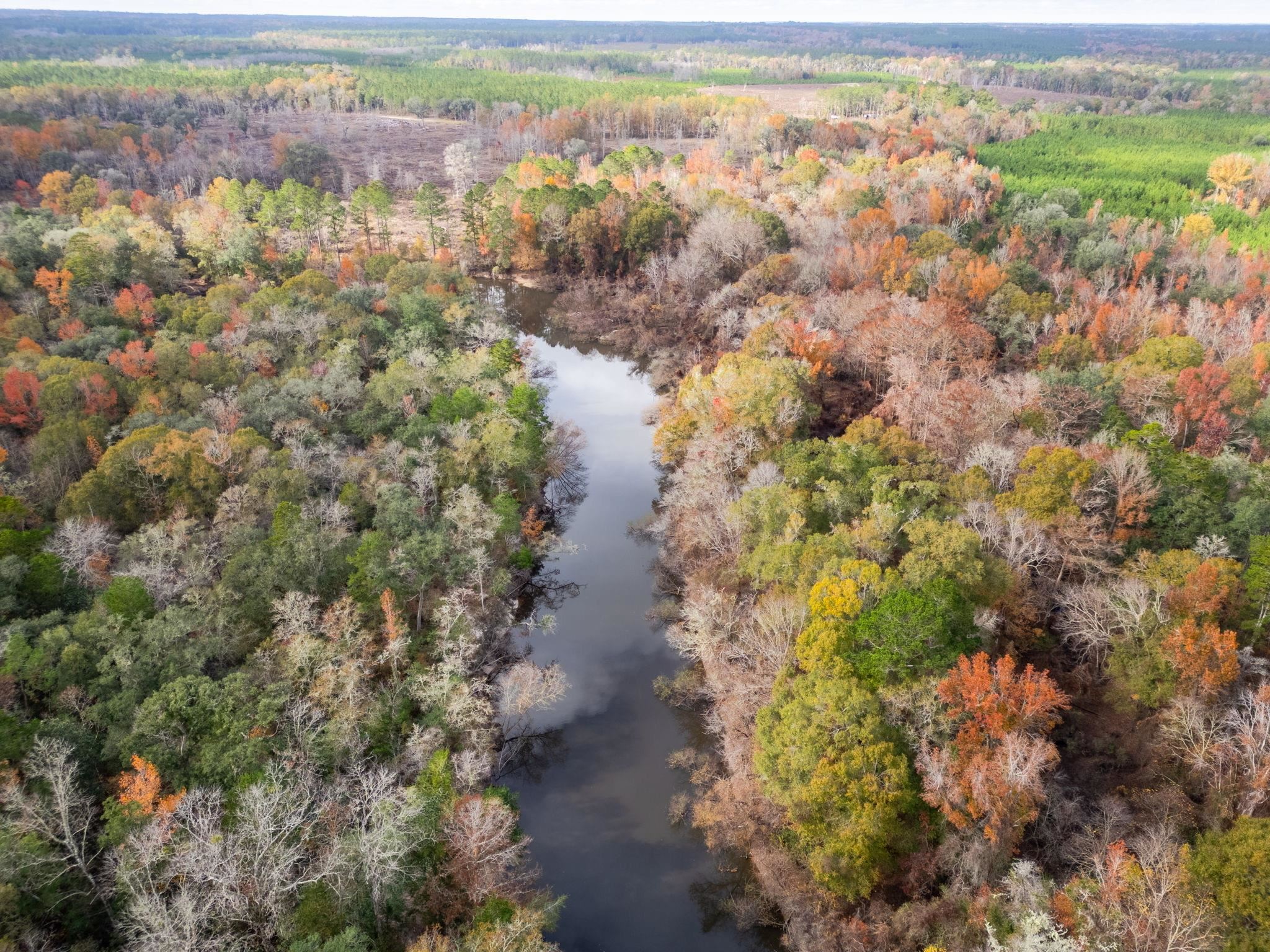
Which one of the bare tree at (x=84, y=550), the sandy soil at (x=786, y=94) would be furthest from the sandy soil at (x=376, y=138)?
the bare tree at (x=84, y=550)

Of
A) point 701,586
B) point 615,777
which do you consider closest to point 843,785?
point 615,777

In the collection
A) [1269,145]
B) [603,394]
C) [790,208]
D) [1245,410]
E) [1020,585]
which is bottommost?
[603,394]

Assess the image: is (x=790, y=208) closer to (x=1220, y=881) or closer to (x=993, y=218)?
(x=993, y=218)

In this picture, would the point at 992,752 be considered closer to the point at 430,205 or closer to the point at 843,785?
the point at 843,785

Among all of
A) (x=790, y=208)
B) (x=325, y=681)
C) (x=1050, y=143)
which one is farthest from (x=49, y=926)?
(x=1050, y=143)

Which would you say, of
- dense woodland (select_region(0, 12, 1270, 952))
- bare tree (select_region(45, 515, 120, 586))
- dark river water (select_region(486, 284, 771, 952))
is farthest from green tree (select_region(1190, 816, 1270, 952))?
bare tree (select_region(45, 515, 120, 586))

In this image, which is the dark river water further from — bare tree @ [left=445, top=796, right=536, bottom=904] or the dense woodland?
bare tree @ [left=445, top=796, right=536, bottom=904]
